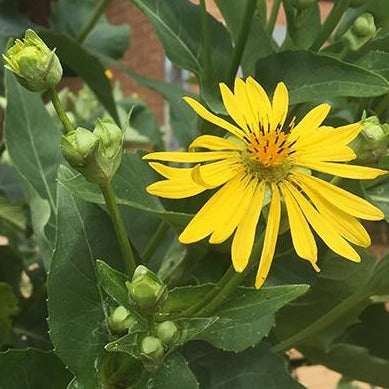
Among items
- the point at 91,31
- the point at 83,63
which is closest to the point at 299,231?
the point at 83,63

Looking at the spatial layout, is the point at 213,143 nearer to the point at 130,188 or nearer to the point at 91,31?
the point at 130,188

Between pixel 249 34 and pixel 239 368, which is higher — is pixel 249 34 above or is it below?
above

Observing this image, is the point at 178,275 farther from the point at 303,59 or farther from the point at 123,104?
the point at 123,104

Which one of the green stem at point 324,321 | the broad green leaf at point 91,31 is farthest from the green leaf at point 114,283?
the broad green leaf at point 91,31

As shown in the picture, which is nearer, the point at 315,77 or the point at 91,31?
the point at 315,77

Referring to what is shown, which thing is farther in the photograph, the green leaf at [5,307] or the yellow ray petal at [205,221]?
the green leaf at [5,307]

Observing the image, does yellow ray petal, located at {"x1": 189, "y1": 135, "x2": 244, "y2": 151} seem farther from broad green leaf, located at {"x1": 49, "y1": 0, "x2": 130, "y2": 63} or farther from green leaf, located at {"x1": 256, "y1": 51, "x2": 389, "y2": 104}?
broad green leaf, located at {"x1": 49, "y1": 0, "x2": 130, "y2": 63}

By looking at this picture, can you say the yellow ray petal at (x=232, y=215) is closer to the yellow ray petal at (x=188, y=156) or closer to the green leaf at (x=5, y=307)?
the yellow ray petal at (x=188, y=156)
